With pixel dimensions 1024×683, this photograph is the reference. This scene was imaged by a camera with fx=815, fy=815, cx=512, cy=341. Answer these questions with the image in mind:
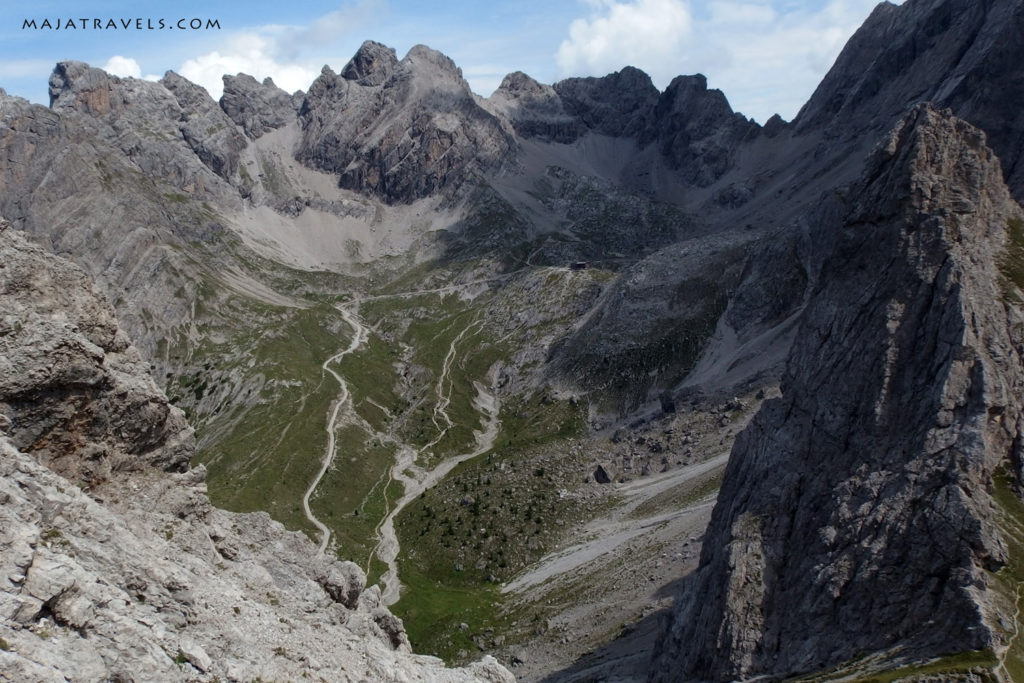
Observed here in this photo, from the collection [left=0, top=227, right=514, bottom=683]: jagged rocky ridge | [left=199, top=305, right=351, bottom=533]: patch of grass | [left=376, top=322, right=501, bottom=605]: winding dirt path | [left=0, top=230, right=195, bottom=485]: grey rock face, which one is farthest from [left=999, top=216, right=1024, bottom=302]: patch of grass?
[left=199, top=305, right=351, bottom=533]: patch of grass

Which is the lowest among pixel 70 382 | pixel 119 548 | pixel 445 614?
pixel 445 614

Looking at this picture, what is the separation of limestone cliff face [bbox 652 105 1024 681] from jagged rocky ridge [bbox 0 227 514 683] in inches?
856

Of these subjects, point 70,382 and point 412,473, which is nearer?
point 70,382

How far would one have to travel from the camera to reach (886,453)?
53.0m

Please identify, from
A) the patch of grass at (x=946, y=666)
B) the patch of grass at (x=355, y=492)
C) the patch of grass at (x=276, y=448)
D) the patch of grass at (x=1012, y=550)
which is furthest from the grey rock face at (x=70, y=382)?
the patch of grass at (x=276, y=448)

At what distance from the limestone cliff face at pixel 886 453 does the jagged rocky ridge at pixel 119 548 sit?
21.7 meters

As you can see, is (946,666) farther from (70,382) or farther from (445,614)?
(445,614)

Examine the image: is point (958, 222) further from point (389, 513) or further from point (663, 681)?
point (389, 513)

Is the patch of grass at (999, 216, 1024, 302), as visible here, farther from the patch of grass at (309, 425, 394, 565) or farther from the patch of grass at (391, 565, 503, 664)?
the patch of grass at (309, 425, 394, 565)

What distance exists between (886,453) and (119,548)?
149 feet

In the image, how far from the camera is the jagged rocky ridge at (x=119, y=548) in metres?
22.3

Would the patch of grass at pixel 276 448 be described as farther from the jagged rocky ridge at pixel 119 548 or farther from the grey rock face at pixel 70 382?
the grey rock face at pixel 70 382

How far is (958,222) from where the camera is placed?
60.4 meters

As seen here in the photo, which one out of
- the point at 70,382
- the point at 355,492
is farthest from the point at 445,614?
the point at 70,382
